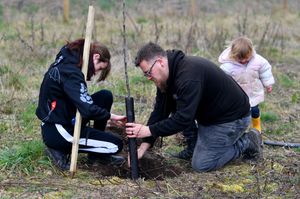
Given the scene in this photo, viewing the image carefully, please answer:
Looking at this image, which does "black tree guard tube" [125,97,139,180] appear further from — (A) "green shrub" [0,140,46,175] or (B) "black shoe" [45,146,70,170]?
(A) "green shrub" [0,140,46,175]

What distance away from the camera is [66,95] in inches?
184

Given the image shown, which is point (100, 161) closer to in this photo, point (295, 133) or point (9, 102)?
point (9, 102)

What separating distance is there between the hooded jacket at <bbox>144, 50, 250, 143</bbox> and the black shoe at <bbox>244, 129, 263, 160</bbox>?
0.30m

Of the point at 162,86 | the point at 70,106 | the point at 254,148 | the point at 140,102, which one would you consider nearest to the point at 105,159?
the point at 70,106

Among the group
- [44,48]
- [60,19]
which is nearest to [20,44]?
[44,48]

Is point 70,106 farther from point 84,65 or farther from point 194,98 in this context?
point 194,98

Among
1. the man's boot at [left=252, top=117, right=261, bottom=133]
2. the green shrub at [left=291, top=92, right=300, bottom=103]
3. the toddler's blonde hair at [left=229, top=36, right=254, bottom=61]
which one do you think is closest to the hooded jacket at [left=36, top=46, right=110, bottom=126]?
the toddler's blonde hair at [left=229, top=36, right=254, bottom=61]

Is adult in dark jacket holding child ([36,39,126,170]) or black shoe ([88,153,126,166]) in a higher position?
adult in dark jacket holding child ([36,39,126,170])

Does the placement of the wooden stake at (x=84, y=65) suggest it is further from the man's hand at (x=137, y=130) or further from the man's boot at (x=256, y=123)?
the man's boot at (x=256, y=123)

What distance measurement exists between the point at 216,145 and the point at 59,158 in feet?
4.77

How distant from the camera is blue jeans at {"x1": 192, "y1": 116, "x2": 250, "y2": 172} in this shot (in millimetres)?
5035

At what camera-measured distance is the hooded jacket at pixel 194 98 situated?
4.54 m

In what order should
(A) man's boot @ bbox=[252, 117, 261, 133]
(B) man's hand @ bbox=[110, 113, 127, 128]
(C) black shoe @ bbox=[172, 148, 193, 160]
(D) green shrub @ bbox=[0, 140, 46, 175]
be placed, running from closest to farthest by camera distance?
(D) green shrub @ bbox=[0, 140, 46, 175] → (B) man's hand @ bbox=[110, 113, 127, 128] → (C) black shoe @ bbox=[172, 148, 193, 160] → (A) man's boot @ bbox=[252, 117, 261, 133]

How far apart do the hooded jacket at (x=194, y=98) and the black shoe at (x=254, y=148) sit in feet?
0.99
